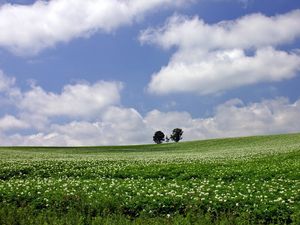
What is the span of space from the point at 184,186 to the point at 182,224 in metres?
11.2

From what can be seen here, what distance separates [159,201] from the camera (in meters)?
17.9

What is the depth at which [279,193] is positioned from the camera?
63.3 feet

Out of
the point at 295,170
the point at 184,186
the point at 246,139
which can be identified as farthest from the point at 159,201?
the point at 246,139

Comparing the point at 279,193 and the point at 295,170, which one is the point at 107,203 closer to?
the point at 279,193

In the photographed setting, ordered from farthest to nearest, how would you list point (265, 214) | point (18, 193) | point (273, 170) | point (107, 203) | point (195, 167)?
point (195, 167), point (273, 170), point (18, 193), point (107, 203), point (265, 214)

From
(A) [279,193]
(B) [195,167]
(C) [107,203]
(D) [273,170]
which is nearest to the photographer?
(C) [107,203]

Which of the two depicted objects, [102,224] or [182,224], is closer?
[102,224]

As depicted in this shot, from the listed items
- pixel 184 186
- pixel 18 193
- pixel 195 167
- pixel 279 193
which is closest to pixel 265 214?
pixel 279 193

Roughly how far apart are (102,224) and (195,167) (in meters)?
21.4

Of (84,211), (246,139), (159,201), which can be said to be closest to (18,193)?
(84,211)

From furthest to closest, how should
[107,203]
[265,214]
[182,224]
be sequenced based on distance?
[107,203] → [265,214] → [182,224]

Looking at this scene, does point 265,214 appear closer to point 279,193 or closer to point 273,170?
point 279,193

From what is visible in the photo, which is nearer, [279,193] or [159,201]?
[159,201]

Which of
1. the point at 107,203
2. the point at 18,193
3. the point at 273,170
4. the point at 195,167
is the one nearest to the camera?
the point at 107,203
